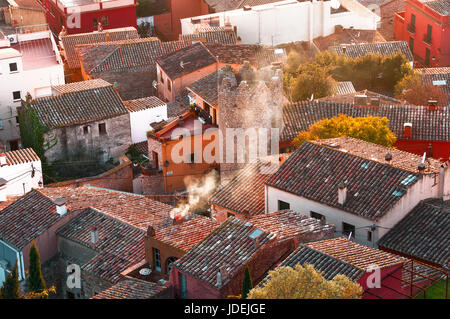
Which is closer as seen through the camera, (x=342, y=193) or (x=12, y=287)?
(x=12, y=287)

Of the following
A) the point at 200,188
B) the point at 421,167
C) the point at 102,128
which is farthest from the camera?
the point at 102,128

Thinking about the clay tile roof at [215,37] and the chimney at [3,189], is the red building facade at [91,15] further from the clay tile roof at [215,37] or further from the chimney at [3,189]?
the chimney at [3,189]

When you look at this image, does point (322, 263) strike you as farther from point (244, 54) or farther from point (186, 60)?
point (244, 54)

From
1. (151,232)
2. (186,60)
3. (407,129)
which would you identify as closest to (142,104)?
(186,60)

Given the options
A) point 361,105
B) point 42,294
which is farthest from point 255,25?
point 42,294

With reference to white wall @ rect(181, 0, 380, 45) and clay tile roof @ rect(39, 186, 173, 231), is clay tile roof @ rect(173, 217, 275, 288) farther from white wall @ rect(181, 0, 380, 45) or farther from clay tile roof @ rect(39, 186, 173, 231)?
white wall @ rect(181, 0, 380, 45)
